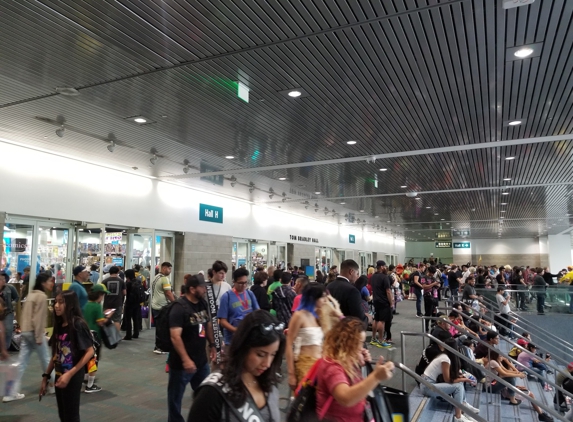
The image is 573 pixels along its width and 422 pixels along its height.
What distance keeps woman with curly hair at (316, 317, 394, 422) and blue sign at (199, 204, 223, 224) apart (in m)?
11.7

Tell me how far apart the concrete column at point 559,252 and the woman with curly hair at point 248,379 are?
3531 centimetres

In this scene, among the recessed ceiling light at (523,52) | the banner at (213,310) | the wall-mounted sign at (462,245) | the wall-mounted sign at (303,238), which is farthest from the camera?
the wall-mounted sign at (462,245)

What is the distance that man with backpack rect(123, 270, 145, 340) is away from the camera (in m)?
9.77

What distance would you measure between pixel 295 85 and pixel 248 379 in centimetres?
491

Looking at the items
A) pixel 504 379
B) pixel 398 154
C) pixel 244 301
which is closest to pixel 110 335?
pixel 244 301

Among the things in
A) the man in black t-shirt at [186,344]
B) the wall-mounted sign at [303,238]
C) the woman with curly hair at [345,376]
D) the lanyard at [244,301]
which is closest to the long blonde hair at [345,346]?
the woman with curly hair at [345,376]

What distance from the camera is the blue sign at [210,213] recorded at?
1390 centimetres

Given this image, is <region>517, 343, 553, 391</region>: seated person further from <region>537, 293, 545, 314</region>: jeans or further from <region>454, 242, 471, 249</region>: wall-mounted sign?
<region>454, 242, 471, 249</region>: wall-mounted sign

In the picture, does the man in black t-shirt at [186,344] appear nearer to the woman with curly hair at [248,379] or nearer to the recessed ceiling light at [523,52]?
the woman with curly hair at [248,379]

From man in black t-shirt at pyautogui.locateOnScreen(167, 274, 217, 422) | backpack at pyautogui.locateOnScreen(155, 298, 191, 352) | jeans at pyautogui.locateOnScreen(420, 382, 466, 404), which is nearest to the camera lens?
man in black t-shirt at pyautogui.locateOnScreen(167, 274, 217, 422)

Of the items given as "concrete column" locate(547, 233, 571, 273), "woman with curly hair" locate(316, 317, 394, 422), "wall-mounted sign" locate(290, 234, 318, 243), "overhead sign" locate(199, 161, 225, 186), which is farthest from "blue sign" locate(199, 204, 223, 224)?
"concrete column" locate(547, 233, 571, 273)

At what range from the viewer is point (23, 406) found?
518 cm

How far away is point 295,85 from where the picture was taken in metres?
5.94

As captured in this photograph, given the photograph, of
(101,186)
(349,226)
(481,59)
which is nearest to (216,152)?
(101,186)
